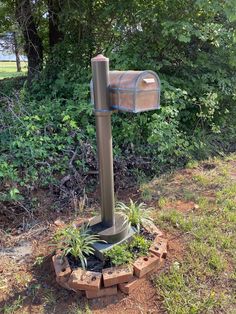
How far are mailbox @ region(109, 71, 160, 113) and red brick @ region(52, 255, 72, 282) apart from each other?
0.97 metres

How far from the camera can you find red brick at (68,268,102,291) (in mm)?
1668

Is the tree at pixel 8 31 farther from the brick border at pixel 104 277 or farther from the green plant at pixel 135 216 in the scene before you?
the brick border at pixel 104 277

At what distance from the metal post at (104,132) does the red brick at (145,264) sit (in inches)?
11.6

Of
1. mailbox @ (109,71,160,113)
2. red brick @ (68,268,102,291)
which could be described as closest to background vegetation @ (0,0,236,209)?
red brick @ (68,268,102,291)

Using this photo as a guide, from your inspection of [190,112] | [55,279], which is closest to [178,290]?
[55,279]

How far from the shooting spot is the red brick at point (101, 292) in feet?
5.58

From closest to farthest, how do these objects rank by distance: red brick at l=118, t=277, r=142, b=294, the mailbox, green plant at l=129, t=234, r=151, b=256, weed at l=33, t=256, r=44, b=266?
the mailbox
red brick at l=118, t=277, r=142, b=294
green plant at l=129, t=234, r=151, b=256
weed at l=33, t=256, r=44, b=266

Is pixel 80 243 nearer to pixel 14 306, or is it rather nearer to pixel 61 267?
pixel 61 267

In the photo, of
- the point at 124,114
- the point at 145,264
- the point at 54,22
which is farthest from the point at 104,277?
the point at 54,22

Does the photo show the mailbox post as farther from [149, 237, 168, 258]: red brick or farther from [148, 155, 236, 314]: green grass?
[148, 155, 236, 314]: green grass

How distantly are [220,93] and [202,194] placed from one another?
5.35ft

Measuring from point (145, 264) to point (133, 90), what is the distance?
3.34ft

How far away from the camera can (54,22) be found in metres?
4.90

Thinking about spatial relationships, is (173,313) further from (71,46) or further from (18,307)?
(71,46)
